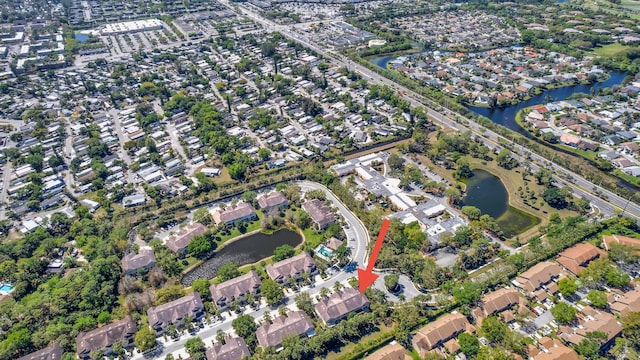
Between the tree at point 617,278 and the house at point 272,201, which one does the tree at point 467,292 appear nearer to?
the tree at point 617,278

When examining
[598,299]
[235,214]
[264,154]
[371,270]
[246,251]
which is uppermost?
[264,154]

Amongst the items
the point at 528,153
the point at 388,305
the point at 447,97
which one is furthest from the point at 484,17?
the point at 388,305

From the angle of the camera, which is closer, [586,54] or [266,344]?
[266,344]

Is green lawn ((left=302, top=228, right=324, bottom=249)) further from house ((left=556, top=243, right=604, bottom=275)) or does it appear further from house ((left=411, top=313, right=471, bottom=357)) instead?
house ((left=556, top=243, right=604, bottom=275))

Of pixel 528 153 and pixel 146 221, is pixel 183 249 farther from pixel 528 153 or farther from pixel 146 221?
pixel 528 153

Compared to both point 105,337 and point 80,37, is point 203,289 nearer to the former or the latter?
point 105,337

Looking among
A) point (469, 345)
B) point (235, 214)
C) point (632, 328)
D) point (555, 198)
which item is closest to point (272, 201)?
point (235, 214)

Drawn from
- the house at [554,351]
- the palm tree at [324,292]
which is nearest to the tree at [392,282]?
the palm tree at [324,292]
